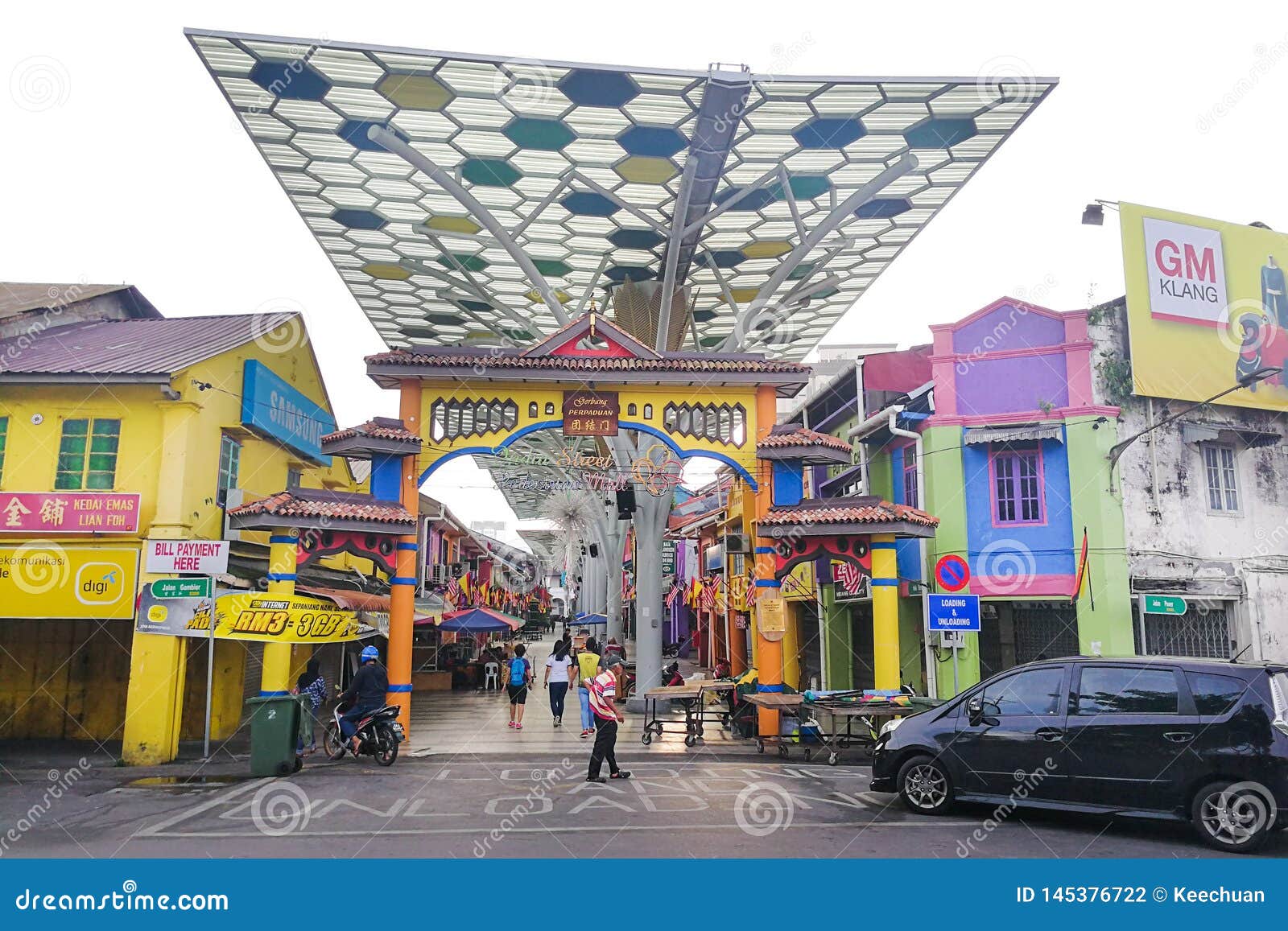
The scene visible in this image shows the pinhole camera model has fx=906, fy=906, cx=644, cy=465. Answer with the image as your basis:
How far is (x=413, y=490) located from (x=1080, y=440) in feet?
41.7

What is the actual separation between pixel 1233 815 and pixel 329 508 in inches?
483

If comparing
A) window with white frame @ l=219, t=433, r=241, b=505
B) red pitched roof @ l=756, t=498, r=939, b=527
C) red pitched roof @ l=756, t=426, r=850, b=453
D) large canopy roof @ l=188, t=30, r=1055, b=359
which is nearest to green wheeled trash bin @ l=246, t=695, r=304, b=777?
Result: window with white frame @ l=219, t=433, r=241, b=505

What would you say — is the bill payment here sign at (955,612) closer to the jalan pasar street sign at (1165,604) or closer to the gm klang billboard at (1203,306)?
the jalan pasar street sign at (1165,604)

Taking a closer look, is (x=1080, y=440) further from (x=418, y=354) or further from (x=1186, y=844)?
(x=418, y=354)

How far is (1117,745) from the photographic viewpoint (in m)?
8.28

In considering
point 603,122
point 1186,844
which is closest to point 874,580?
point 1186,844

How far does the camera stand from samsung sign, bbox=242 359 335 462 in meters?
17.5

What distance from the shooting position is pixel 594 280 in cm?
2470

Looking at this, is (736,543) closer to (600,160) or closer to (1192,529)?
(1192,529)

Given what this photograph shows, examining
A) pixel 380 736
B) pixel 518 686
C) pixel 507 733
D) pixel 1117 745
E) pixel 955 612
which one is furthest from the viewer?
pixel 518 686

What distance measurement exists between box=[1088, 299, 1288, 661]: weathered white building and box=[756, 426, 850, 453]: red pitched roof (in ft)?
18.6

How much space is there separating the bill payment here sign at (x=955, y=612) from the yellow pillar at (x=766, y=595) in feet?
8.91

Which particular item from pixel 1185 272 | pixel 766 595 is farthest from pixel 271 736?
pixel 1185 272

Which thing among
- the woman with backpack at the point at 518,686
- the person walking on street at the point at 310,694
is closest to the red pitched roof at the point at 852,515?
the woman with backpack at the point at 518,686
